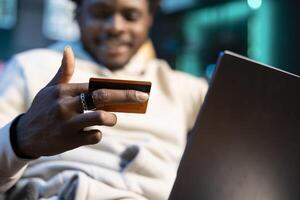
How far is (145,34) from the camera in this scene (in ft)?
3.34

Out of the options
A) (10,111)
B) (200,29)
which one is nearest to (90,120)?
(10,111)

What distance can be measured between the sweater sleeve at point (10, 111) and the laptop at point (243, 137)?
25 centimetres

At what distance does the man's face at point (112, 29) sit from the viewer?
0.93m

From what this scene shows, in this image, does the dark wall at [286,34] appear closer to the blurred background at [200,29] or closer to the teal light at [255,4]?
the blurred background at [200,29]

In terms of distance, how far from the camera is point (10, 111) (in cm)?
78

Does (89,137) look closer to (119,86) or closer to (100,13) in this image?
(119,86)

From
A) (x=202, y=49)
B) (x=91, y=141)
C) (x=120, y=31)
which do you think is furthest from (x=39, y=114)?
(x=202, y=49)

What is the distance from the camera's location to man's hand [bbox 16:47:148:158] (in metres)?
0.51

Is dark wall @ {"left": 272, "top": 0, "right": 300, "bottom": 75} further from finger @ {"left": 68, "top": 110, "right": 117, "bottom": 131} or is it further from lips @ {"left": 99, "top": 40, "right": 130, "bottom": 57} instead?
finger @ {"left": 68, "top": 110, "right": 117, "bottom": 131}

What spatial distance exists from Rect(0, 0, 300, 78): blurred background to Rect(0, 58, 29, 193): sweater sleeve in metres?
1.46

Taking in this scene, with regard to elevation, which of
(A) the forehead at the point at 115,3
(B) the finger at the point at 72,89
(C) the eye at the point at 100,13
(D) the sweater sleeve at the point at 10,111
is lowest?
(D) the sweater sleeve at the point at 10,111

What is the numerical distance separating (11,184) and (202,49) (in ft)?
7.35

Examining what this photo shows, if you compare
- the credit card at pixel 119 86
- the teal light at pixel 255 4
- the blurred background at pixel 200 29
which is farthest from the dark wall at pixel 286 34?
the credit card at pixel 119 86

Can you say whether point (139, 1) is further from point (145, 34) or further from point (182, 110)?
point (182, 110)
